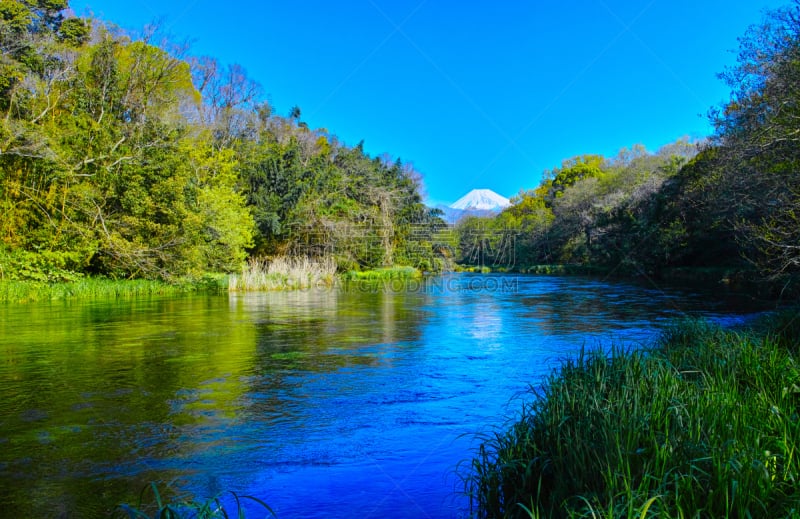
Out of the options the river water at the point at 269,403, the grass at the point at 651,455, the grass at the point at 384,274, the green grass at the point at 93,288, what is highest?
the grass at the point at 384,274

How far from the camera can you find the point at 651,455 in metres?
4.31

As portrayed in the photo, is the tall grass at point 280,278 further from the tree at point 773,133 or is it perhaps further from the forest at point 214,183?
the tree at point 773,133

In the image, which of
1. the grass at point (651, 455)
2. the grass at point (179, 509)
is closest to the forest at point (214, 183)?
the grass at point (651, 455)

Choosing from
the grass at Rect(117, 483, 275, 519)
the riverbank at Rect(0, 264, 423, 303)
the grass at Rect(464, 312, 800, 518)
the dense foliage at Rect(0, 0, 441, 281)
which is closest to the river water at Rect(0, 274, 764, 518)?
the grass at Rect(117, 483, 275, 519)

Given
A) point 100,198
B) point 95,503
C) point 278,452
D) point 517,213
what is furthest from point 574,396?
point 517,213

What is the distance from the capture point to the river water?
18.0 feet

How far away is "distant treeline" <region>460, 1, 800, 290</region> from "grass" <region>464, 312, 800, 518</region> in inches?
370

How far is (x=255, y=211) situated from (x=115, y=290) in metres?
14.5

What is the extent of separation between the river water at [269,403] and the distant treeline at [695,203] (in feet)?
12.6

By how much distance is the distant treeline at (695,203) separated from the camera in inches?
553

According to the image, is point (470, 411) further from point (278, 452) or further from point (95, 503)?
point (95, 503)

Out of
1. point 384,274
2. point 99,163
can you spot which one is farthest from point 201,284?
point 384,274

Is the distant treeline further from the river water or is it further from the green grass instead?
the green grass

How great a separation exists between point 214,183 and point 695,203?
29.2m
